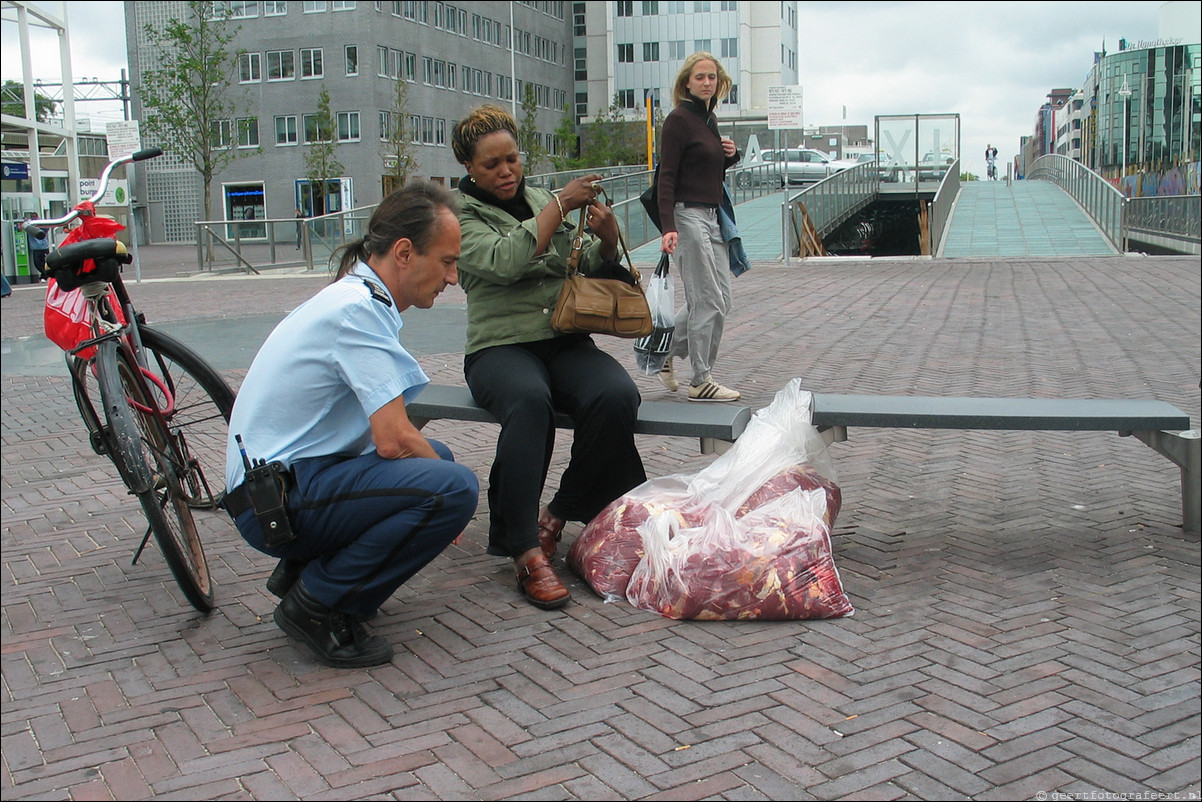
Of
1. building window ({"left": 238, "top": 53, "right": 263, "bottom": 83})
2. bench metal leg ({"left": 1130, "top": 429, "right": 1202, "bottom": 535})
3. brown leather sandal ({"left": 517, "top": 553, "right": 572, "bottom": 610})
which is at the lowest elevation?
brown leather sandal ({"left": 517, "top": 553, "right": 572, "bottom": 610})

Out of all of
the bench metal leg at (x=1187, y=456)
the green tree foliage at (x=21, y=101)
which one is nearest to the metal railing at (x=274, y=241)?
the green tree foliage at (x=21, y=101)

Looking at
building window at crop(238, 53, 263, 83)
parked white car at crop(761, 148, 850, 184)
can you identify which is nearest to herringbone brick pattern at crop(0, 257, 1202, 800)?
parked white car at crop(761, 148, 850, 184)

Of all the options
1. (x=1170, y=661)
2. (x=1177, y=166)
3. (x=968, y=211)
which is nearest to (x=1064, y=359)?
(x=1177, y=166)

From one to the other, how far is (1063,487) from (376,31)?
59230 millimetres

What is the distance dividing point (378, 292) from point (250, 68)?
6381cm

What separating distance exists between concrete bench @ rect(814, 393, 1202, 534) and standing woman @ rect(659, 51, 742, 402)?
2.50m

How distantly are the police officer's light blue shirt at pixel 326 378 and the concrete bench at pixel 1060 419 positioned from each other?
70.8 inches

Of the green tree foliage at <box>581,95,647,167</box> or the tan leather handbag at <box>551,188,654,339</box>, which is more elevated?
the green tree foliage at <box>581,95,647,167</box>

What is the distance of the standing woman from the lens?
679 cm

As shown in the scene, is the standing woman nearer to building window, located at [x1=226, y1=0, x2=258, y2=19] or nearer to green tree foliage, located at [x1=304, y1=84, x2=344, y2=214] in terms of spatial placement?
green tree foliage, located at [x1=304, y1=84, x2=344, y2=214]

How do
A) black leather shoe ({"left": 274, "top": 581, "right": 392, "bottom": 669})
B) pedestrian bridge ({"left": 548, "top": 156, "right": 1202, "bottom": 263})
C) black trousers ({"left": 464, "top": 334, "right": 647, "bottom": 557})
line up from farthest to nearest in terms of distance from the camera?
1. pedestrian bridge ({"left": 548, "top": 156, "right": 1202, "bottom": 263})
2. black trousers ({"left": 464, "top": 334, "right": 647, "bottom": 557})
3. black leather shoe ({"left": 274, "top": 581, "right": 392, "bottom": 669})

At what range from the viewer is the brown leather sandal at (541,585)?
3797mm

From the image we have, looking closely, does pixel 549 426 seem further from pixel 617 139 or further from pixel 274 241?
pixel 617 139

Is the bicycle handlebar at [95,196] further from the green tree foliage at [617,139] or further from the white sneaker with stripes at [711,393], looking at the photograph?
the green tree foliage at [617,139]
